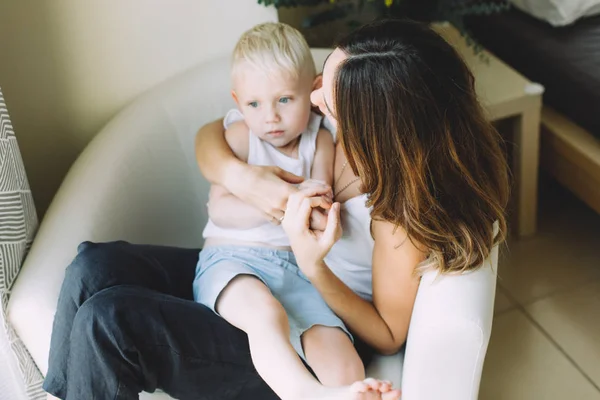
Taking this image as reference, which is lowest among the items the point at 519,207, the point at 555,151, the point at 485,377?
the point at 485,377

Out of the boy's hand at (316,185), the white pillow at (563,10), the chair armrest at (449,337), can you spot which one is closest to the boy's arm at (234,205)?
the boy's hand at (316,185)

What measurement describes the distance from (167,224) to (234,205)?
27 cm

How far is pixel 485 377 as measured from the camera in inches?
60.7

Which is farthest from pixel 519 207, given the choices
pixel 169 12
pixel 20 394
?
pixel 20 394

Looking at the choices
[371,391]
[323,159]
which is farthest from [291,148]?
[371,391]

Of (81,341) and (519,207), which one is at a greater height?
(81,341)

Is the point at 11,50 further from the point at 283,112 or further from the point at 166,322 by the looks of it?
the point at 166,322

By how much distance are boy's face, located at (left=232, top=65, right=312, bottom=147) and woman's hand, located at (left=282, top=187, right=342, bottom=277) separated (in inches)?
7.9

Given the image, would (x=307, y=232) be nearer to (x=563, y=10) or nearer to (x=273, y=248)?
(x=273, y=248)

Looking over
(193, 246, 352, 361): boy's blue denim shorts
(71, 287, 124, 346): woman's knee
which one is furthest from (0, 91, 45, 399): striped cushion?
(193, 246, 352, 361): boy's blue denim shorts

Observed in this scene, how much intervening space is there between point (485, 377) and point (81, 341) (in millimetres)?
930

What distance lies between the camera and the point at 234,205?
126 cm

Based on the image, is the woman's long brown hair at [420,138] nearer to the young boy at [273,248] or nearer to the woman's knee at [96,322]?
the young boy at [273,248]

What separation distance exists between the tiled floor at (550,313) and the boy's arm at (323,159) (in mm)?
636
